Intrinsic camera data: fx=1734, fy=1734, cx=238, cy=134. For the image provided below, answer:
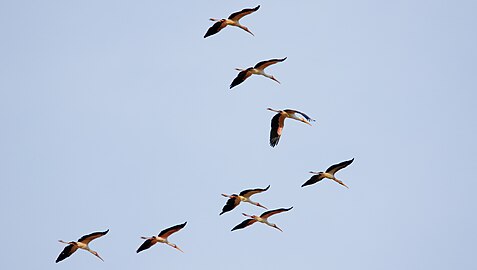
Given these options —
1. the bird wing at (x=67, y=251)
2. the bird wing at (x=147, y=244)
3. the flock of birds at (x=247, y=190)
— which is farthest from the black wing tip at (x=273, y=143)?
the bird wing at (x=67, y=251)

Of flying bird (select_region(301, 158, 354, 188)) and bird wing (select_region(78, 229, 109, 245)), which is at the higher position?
flying bird (select_region(301, 158, 354, 188))

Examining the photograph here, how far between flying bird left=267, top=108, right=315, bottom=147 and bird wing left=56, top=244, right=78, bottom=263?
22.4 ft

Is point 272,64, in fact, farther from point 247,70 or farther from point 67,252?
point 67,252

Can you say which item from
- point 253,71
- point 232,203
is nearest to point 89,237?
point 232,203

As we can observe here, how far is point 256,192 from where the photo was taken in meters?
53.6

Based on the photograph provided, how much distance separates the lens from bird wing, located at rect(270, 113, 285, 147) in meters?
53.7

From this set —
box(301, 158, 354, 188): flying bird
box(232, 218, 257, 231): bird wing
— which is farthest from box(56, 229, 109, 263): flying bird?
box(301, 158, 354, 188): flying bird

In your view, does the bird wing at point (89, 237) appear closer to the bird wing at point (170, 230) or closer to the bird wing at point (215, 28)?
the bird wing at point (170, 230)

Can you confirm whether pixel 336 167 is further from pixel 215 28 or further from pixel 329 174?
pixel 215 28

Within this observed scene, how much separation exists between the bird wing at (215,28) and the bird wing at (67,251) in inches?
301

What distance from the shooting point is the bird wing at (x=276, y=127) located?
2114 inches

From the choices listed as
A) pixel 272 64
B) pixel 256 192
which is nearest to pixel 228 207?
pixel 256 192

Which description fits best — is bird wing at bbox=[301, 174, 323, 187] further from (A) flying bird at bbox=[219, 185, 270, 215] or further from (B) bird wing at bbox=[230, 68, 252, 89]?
(B) bird wing at bbox=[230, 68, 252, 89]

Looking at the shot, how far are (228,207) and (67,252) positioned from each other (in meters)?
5.08
